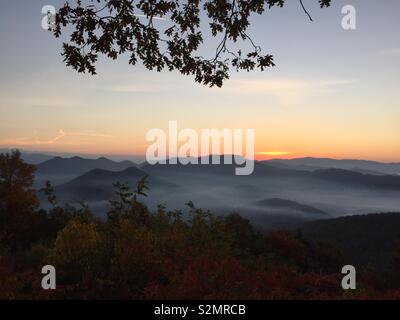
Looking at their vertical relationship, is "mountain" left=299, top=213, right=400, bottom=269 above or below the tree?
below

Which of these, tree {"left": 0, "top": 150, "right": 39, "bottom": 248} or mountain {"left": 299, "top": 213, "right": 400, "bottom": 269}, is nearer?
tree {"left": 0, "top": 150, "right": 39, "bottom": 248}

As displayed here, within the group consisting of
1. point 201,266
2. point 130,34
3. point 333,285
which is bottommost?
point 333,285

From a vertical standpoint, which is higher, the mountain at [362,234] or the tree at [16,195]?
the tree at [16,195]

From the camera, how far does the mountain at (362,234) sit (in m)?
126

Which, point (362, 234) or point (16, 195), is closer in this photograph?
point (16, 195)

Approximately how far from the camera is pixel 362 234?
145 meters

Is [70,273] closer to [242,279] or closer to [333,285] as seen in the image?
[242,279]

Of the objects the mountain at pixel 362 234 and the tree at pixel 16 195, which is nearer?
the tree at pixel 16 195

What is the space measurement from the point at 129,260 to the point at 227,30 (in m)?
5.95

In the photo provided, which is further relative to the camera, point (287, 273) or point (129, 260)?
point (287, 273)

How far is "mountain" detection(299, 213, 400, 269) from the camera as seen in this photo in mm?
126500

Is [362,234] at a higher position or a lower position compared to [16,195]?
lower
